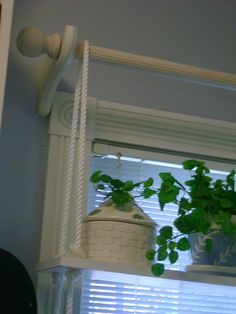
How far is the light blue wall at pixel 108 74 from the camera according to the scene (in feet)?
4.34

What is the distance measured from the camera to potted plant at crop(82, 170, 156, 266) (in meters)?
1.09

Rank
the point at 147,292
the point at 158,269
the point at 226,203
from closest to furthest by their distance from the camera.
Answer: the point at 158,269
the point at 226,203
the point at 147,292

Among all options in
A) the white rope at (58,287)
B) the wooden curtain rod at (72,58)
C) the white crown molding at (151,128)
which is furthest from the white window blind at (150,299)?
the wooden curtain rod at (72,58)

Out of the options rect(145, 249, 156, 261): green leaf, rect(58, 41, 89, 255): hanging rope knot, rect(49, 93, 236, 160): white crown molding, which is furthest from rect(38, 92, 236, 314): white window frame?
rect(145, 249, 156, 261): green leaf

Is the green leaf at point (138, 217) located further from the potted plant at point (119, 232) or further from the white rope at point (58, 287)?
the white rope at point (58, 287)

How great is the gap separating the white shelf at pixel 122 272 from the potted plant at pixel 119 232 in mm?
31

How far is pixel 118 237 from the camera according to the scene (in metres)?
1.09

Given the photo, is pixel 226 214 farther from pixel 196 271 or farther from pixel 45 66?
pixel 45 66

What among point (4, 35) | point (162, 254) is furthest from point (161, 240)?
point (4, 35)

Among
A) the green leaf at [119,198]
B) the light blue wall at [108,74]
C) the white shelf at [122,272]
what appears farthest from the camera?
the light blue wall at [108,74]

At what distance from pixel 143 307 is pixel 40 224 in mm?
358

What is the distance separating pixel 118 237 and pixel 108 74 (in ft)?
1.86

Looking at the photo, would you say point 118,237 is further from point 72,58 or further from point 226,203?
point 72,58

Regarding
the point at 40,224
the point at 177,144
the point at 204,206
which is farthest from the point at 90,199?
the point at 204,206
